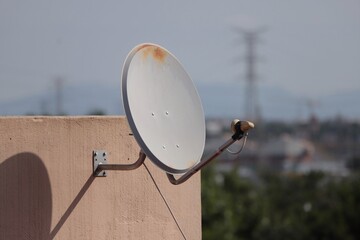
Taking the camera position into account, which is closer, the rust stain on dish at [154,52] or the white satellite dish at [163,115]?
the white satellite dish at [163,115]

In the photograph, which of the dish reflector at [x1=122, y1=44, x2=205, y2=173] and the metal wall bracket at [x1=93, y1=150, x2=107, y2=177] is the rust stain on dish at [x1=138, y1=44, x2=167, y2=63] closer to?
the dish reflector at [x1=122, y1=44, x2=205, y2=173]

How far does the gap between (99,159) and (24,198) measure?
636 millimetres

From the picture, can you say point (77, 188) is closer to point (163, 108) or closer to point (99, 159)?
point (99, 159)

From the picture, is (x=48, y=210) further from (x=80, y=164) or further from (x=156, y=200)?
(x=156, y=200)

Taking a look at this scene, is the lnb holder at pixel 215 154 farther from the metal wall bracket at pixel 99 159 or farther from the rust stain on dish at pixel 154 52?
the rust stain on dish at pixel 154 52

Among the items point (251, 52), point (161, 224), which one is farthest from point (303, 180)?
point (161, 224)

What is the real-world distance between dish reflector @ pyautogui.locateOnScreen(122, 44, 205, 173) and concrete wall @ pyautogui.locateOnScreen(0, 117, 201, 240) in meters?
0.53

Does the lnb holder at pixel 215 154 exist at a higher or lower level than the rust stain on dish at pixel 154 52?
lower

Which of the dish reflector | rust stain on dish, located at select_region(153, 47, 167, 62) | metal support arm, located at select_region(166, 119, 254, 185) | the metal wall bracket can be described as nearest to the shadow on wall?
the metal wall bracket

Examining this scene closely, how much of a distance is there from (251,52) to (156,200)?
194ft

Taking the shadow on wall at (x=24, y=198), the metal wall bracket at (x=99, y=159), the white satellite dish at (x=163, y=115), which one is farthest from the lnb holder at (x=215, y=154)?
the shadow on wall at (x=24, y=198)

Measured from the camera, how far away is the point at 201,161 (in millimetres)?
5172

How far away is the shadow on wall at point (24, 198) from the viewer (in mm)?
4992

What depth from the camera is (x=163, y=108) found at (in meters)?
5.23
